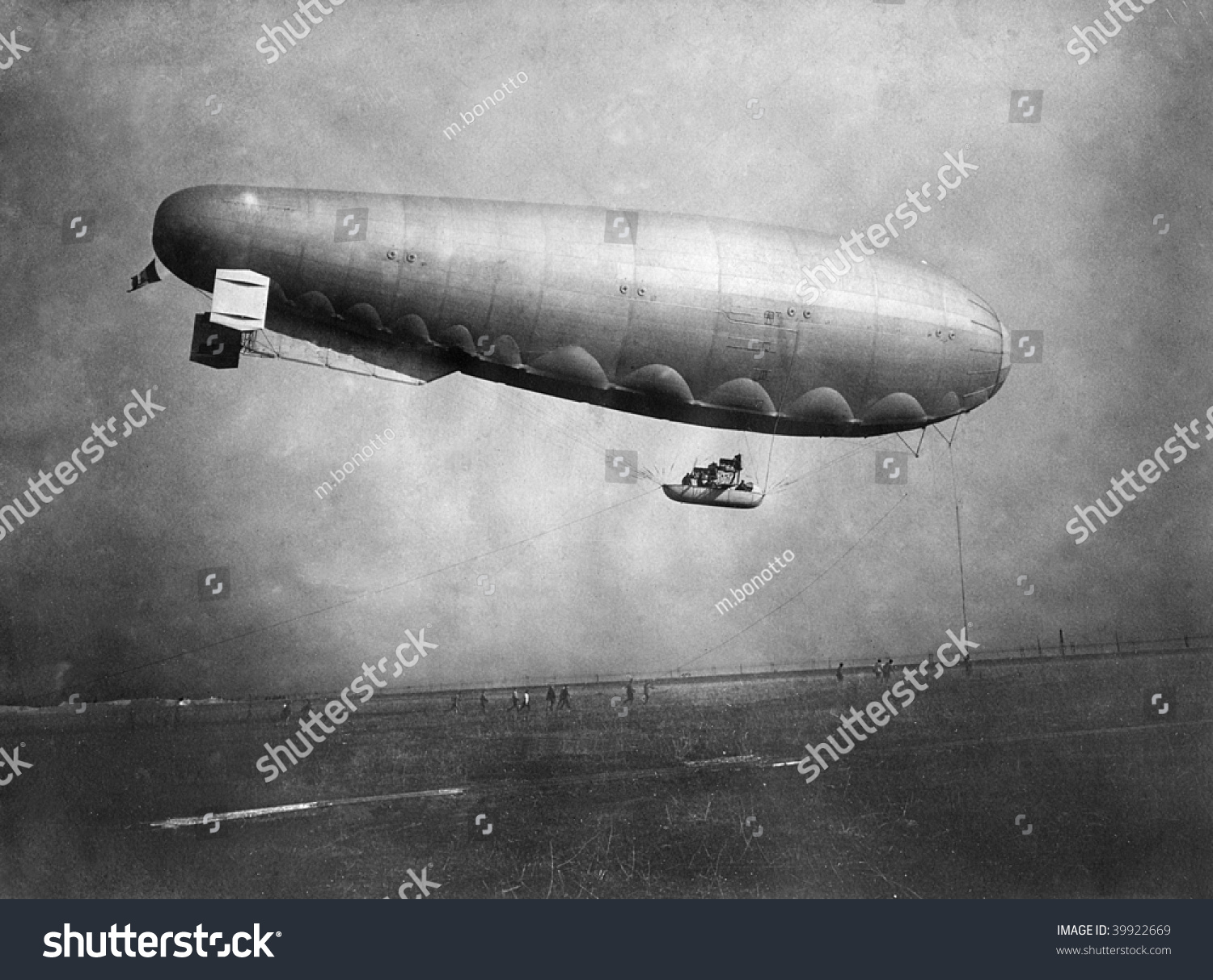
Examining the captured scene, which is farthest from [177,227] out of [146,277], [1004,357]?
[1004,357]

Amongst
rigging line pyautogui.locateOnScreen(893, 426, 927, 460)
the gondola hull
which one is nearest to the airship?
the gondola hull

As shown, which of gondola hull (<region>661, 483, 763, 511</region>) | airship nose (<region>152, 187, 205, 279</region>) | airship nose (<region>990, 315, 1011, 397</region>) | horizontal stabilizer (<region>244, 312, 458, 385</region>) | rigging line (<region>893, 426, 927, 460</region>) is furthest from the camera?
rigging line (<region>893, 426, 927, 460</region>)

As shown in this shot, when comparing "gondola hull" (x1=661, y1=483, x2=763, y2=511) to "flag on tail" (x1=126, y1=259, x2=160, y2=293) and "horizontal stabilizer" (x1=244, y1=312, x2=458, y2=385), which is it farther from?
"flag on tail" (x1=126, y1=259, x2=160, y2=293)

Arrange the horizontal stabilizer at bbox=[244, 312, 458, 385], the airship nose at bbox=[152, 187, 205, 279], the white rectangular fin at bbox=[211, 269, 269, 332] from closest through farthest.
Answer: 1. the white rectangular fin at bbox=[211, 269, 269, 332]
2. the airship nose at bbox=[152, 187, 205, 279]
3. the horizontal stabilizer at bbox=[244, 312, 458, 385]

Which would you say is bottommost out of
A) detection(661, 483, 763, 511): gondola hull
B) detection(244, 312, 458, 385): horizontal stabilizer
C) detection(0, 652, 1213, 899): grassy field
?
detection(0, 652, 1213, 899): grassy field

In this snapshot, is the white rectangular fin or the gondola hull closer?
the white rectangular fin

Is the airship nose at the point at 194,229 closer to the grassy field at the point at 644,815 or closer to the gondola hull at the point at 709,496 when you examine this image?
the grassy field at the point at 644,815
